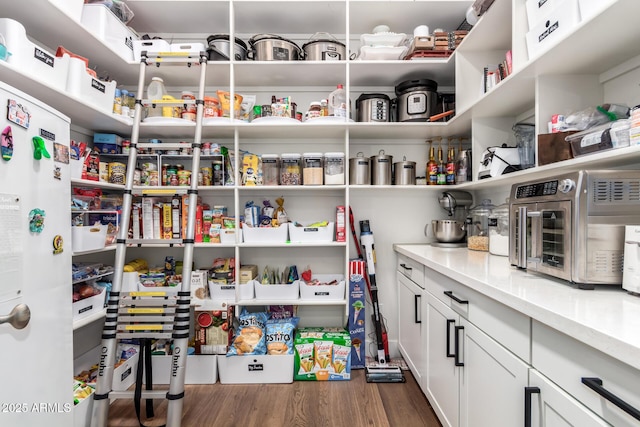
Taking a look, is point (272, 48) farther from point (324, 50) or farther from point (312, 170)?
point (312, 170)

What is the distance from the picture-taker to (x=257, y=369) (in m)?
2.05

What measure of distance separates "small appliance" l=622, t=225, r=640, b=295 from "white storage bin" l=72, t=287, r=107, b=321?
7.79ft

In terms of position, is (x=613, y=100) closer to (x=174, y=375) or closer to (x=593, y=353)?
(x=593, y=353)

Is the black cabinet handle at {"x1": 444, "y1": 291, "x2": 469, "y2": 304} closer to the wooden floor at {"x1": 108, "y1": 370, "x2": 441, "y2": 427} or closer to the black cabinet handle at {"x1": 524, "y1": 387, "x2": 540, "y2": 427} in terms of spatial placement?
the black cabinet handle at {"x1": 524, "y1": 387, "x2": 540, "y2": 427}

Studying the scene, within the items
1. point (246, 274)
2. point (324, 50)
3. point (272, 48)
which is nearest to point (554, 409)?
point (246, 274)

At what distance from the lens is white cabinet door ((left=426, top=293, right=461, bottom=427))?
4.53 ft

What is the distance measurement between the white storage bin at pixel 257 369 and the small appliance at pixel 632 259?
1781 mm

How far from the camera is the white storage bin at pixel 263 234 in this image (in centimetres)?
213

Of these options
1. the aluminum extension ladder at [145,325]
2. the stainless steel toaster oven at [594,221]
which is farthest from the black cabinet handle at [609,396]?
the aluminum extension ladder at [145,325]

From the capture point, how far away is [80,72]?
5.28 ft

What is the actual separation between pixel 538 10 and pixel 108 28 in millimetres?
2338

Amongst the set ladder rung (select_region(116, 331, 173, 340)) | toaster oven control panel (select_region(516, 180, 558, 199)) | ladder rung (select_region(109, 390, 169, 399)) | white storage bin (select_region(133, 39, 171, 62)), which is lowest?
ladder rung (select_region(109, 390, 169, 399))

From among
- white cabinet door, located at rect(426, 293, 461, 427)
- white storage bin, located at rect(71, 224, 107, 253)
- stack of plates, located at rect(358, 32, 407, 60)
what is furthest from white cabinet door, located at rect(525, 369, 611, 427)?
white storage bin, located at rect(71, 224, 107, 253)

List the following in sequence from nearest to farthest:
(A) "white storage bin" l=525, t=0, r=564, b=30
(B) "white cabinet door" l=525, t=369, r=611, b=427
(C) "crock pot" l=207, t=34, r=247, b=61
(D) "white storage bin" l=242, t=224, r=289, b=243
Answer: (B) "white cabinet door" l=525, t=369, r=611, b=427, (A) "white storage bin" l=525, t=0, r=564, b=30, (C) "crock pot" l=207, t=34, r=247, b=61, (D) "white storage bin" l=242, t=224, r=289, b=243
